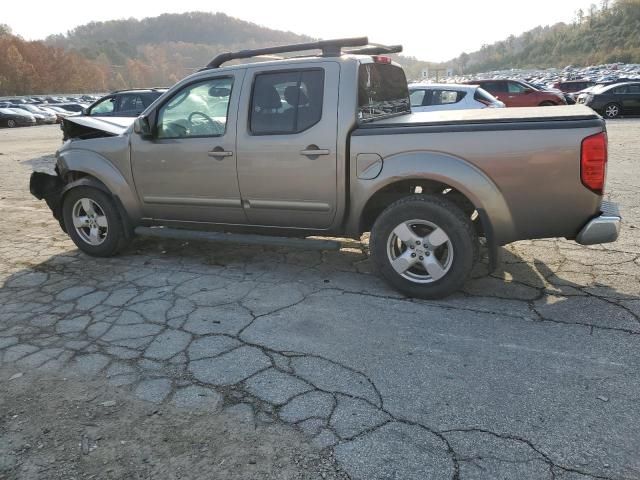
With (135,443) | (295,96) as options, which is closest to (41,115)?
(295,96)

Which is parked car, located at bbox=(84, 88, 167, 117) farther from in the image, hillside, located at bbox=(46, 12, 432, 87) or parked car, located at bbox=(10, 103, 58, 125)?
hillside, located at bbox=(46, 12, 432, 87)

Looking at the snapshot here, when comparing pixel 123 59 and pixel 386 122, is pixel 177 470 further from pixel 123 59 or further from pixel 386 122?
pixel 123 59

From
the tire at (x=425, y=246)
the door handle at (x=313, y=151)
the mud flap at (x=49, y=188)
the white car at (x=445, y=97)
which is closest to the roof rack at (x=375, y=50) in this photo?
the door handle at (x=313, y=151)

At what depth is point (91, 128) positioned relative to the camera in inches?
201

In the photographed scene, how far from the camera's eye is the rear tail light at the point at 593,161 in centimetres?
325

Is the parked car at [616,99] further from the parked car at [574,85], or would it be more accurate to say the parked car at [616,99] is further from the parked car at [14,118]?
the parked car at [14,118]

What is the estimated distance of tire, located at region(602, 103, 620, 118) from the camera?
1980cm

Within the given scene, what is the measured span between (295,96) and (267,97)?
269 millimetres

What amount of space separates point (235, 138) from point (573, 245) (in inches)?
140

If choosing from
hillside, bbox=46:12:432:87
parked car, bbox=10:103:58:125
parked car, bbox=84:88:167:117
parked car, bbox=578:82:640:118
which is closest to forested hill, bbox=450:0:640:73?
hillside, bbox=46:12:432:87

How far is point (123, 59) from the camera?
474 feet

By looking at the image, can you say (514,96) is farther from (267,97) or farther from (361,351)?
(361,351)

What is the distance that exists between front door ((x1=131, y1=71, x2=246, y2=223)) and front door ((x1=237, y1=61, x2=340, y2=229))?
5.9 inches

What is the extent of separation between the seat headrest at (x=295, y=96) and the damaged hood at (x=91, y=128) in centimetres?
185
